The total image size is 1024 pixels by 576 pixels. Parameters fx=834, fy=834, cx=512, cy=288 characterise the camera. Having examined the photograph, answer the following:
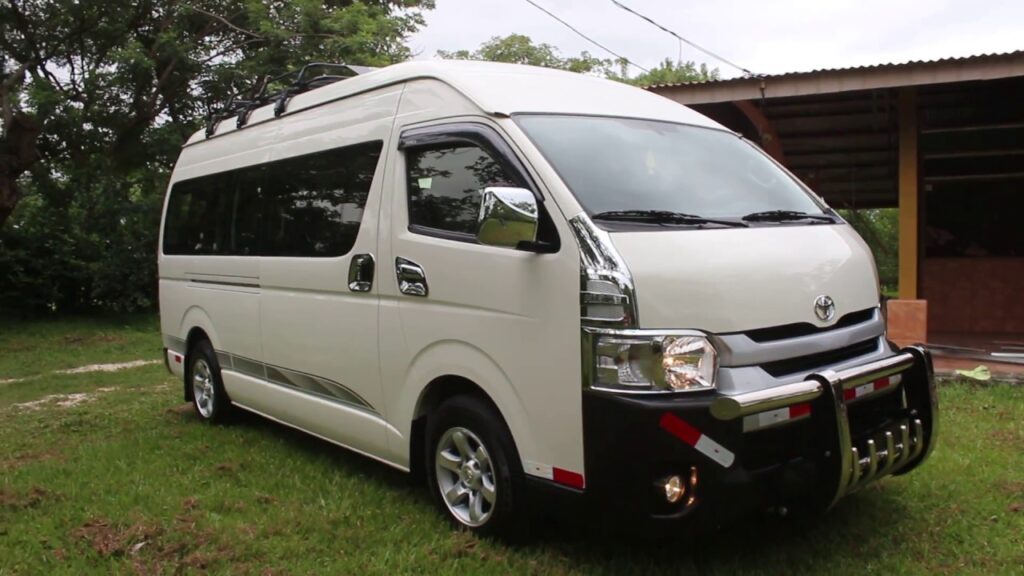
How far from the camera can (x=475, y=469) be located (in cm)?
395

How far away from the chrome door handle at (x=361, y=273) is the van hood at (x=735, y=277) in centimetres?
167

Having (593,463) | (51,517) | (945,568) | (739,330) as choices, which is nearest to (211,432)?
(51,517)

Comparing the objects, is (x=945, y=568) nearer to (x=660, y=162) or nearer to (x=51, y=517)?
(x=660, y=162)

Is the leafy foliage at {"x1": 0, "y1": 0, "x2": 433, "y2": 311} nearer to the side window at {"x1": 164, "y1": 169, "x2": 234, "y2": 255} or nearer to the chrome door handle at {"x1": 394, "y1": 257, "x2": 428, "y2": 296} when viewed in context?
the side window at {"x1": 164, "y1": 169, "x2": 234, "y2": 255}

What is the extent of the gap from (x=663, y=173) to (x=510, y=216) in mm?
884

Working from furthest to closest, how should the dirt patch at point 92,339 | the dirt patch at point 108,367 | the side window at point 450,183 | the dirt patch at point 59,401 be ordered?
1. the dirt patch at point 92,339
2. the dirt patch at point 108,367
3. the dirt patch at point 59,401
4. the side window at point 450,183

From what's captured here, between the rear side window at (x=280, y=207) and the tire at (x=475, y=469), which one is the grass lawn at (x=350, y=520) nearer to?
the tire at (x=475, y=469)

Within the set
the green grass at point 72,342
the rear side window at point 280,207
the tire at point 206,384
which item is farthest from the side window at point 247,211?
the green grass at point 72,342

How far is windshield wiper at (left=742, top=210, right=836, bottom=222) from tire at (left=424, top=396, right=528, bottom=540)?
4.85 ft

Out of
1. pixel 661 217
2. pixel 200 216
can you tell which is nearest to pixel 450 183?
pixel 661 217

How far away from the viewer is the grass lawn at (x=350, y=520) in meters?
3.73

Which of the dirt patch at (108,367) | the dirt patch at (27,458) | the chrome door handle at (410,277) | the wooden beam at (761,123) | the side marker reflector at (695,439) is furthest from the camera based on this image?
the dirt patch at (108,367)

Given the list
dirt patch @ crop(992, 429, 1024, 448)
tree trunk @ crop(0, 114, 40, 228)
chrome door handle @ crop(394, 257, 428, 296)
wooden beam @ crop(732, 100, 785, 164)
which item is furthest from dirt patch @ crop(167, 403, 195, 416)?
tree trunk @ crop(0, 114, 40, 228)

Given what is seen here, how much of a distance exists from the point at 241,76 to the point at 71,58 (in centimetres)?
338
